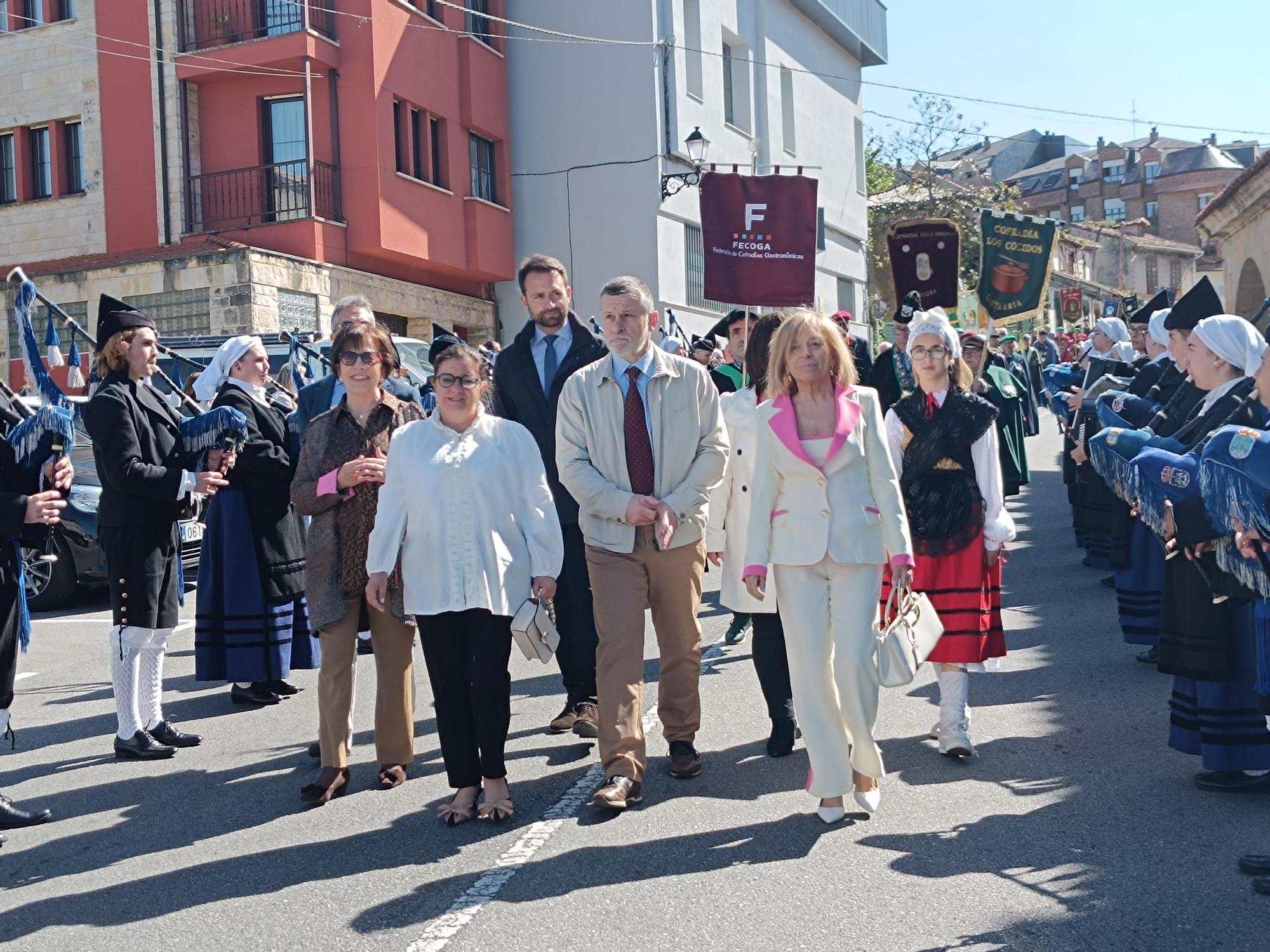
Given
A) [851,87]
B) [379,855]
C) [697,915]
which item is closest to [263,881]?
[379,855]

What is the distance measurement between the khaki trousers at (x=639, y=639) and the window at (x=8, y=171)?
74.1 ft

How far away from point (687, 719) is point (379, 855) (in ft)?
5.04

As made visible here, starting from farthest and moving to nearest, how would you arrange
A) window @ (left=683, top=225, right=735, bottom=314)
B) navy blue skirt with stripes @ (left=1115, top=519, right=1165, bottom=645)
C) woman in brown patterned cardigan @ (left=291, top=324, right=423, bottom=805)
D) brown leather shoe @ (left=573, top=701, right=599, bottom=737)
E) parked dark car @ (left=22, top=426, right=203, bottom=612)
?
window @ (left=683, top=225, right=735, bottom=314), parked dark car @ (left=22, top=426, right=203, bottom=612), navy blue skirt with stripes @ (left=1115, top=519, right=1165, bottom=645), brown leather shoe @ (left=573, top=701, right=599, bottom=737), woman in brown patterned cardigan @ (left=291, top=324, right=423, bottom=805)

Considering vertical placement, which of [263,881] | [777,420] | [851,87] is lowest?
[263,881]

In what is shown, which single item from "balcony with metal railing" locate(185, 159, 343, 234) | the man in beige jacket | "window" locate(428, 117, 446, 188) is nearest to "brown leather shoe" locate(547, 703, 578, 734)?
the man in beige jacket

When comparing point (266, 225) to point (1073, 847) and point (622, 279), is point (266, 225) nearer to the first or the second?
point (622, 279)

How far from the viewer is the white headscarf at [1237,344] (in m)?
5.57

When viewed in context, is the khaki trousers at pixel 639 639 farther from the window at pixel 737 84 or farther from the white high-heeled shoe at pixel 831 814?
the window at pixel 737 84

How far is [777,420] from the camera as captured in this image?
5.44m

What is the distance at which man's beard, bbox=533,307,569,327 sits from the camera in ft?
21.3

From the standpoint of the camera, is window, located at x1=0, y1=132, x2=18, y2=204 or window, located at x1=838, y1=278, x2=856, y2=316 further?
window, located at x1=838, y1=278, x2=856, y2=316

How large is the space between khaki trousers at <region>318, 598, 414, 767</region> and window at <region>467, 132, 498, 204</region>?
68.8 feet

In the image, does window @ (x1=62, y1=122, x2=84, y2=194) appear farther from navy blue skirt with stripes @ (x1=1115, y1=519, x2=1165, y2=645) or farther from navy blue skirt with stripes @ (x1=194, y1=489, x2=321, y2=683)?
Answer: navy blue skirt with stripes @ (x1=1115, y1=519, x2=1165, y2=645)

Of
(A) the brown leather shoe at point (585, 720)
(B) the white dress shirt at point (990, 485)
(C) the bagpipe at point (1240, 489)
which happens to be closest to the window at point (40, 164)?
(A) the brown leather shoe at point (585, 720)
